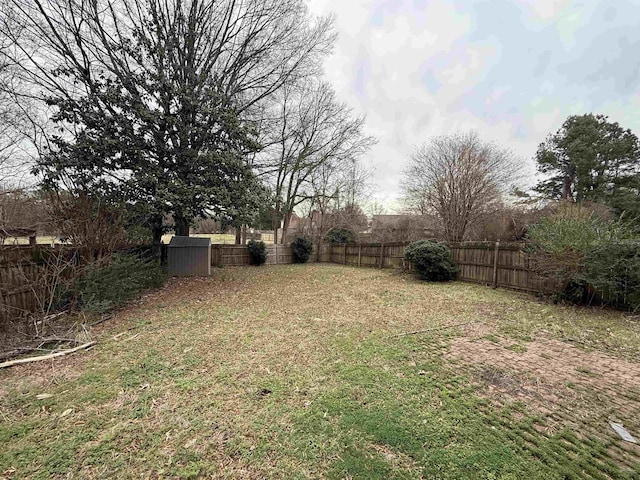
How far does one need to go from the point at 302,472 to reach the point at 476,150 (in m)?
14.8

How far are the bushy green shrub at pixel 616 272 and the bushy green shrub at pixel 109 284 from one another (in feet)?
31.6

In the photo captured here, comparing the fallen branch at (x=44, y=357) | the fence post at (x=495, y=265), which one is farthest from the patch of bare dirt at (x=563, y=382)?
the fallen branch at (x=44, y=357)

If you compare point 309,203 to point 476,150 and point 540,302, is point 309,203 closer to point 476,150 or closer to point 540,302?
point 476,150

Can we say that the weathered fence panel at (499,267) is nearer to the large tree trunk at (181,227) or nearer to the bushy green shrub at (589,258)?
the bushy green shrub at (589,258)

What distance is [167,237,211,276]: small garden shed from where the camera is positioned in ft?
31.1

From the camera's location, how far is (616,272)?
218 inches

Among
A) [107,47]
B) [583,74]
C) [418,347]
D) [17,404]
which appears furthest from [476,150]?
[17,404]

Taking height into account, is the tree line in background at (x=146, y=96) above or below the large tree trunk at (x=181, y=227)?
above

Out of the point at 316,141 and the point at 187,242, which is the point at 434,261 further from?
the point at 316,141

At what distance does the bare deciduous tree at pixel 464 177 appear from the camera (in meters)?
12.9

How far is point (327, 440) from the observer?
2021mm

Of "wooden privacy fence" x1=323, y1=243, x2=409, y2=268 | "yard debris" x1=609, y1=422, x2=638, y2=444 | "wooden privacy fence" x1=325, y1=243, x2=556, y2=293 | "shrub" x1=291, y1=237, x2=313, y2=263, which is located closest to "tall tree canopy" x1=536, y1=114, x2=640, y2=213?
"wooden privacy fence" x1=323, y1=243, x2=409, y2=268

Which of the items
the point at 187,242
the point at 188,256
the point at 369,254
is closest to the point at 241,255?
the point at 188,256

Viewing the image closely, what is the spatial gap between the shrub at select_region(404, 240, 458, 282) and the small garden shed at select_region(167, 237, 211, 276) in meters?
A: 7.50
